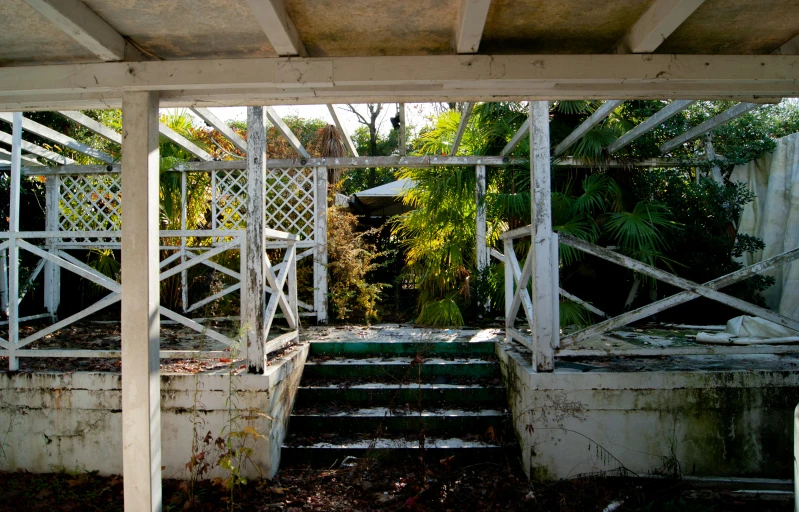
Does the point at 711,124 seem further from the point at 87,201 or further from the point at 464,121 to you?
the point at 87,201

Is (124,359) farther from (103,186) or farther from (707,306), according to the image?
(707,306)

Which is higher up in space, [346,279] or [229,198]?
[229,198]

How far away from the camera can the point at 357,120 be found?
16.6 metres

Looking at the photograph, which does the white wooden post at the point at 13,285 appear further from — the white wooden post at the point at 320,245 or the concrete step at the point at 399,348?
the white wooden post at the point at 320,245

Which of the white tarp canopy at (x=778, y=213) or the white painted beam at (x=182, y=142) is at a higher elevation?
the white painted beam at (x=182, y=142)

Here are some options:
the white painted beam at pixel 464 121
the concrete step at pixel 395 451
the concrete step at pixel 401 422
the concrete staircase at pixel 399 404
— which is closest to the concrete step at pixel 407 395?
the concrete staircase at pixel 399 404

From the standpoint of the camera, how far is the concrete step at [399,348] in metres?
4.90

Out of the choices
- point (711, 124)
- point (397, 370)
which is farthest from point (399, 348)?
point (711, 124)

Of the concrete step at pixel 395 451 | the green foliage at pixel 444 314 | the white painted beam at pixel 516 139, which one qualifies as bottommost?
the concrete step at pixel 395 451

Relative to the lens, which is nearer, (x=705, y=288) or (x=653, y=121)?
(x=705, y=288)

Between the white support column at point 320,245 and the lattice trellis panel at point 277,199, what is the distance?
10cm

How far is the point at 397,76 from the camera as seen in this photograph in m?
2.57

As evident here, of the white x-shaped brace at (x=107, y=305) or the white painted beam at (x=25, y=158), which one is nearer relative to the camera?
the white x-shaped brace at (x=107, y=305)

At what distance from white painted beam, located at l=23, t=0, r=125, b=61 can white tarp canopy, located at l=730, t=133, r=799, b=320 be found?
6.34 meters
